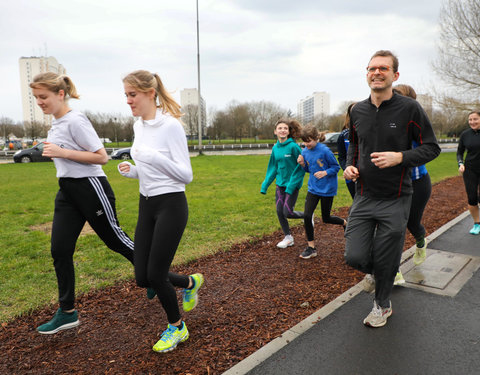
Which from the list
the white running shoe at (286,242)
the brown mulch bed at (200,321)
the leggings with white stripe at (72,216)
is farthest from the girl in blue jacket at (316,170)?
the leggings with white stripe at (72,216)

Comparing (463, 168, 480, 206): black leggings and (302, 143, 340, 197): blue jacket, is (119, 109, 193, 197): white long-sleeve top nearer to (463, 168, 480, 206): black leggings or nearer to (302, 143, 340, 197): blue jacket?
(302, 143, 340, 197): blue jacket

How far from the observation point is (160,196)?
277 centimetres

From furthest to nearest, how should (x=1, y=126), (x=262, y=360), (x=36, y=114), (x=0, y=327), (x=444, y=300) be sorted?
(x=36, y=114) → (x=1, y=126) → (x=444, y=300) → (x=0, y=327) → (x=262, y=360)

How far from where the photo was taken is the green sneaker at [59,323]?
127 inches

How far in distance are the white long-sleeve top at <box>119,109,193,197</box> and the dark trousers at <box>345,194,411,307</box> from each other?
1.57m

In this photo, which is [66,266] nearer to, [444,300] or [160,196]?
[160,196]

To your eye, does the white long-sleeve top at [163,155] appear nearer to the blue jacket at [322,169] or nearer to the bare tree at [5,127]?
the blue jacket at [322,169]

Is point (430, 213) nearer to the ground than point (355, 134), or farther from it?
nearer to the ground

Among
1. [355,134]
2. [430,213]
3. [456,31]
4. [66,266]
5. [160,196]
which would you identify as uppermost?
Result: [456,31]

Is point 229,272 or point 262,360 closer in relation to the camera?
point 262,360

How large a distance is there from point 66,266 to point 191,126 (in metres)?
76.0

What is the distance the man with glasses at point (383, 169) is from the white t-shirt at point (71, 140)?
2321 mm

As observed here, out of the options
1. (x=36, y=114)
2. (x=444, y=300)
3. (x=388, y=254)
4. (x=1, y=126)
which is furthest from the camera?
(x=36, y=114)

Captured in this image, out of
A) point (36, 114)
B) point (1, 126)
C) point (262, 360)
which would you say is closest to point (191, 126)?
point (1, 126)
